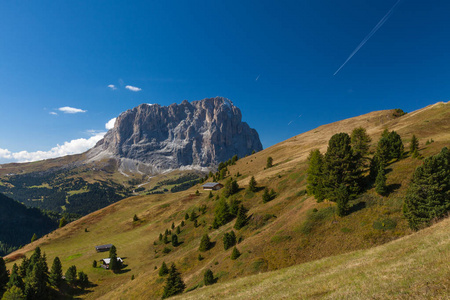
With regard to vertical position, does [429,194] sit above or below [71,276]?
above

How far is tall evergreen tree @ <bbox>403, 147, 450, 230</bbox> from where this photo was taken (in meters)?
22.9

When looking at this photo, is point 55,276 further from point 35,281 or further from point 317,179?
point 317,179

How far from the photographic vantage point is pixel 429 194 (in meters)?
23.7

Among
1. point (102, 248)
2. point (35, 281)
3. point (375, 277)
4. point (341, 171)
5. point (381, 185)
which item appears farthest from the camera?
point (102, 248)

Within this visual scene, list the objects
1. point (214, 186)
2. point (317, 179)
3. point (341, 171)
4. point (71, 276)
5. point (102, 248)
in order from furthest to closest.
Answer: point (214, 186)
point (102, 248)
point (71, 276)
point (317, 179)
point (341, 171)

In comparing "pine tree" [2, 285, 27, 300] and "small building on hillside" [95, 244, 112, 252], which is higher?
"pine tree" [2, 285, 27, 300]

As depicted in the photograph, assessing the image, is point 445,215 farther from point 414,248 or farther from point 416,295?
point 416,295

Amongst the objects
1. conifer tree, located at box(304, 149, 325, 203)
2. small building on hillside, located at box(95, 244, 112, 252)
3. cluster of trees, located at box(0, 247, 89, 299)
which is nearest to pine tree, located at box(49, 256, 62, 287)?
cluster of trees, located at box(0, 247, 89, 299)

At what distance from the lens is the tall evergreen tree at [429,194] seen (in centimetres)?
2291

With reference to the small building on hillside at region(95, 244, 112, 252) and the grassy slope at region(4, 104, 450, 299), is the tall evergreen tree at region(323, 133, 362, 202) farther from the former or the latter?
the small building on hillside at region(95, 244, 112, 252)

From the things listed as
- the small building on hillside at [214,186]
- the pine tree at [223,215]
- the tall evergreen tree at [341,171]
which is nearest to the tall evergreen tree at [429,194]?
the tall evergreen tree at [341,171]

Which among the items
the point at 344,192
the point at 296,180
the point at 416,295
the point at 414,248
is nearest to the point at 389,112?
the point at 296,180

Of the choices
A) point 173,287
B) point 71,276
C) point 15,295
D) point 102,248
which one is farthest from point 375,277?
point 102,248

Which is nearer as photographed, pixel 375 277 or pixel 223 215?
pixel 375 277
